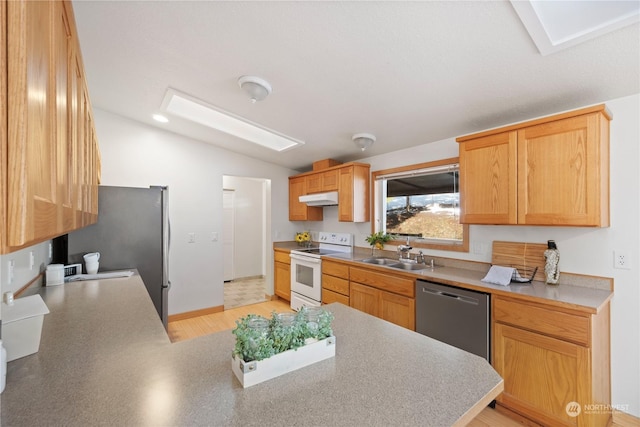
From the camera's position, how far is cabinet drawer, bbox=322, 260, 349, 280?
10.6ft

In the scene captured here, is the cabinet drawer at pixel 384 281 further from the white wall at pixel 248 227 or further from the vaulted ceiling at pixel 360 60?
the white wall at pixel 248 227

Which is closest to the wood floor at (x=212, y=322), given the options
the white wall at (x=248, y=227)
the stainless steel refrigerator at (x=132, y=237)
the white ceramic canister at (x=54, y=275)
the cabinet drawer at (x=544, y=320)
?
the stainless steel refrigerator at (x=132, y=237)

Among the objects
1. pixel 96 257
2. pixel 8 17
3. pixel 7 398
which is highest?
pixel 8 17

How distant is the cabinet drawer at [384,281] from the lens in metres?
2.49

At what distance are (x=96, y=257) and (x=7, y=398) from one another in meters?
1.95

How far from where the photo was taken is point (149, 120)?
3.44 metres

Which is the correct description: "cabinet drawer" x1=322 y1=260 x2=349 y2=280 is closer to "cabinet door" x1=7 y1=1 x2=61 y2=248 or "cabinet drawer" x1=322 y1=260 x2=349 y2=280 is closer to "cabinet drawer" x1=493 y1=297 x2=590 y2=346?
"cabinet drawer" x1=493 y1=297 x2=590 y2=346

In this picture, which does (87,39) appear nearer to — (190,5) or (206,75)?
(206,75)

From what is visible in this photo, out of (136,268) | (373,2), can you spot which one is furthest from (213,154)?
(373,2)

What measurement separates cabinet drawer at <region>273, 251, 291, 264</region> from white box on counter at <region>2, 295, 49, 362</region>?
10.7ft

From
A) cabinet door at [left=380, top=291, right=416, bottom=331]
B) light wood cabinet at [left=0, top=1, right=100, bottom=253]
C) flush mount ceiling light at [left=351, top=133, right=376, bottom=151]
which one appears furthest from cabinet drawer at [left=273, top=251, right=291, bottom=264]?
light wood cabinet at [left=0, top=1, right=100, bottom=253]

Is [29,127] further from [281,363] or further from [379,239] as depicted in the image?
[379,239]

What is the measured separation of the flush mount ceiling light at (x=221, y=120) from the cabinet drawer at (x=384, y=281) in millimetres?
1712

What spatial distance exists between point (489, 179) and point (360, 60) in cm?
136
